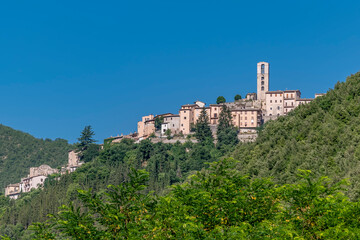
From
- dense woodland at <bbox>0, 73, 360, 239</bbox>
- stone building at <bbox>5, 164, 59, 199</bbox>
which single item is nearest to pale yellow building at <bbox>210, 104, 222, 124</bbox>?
stone building at <bbox>5, 164, 59, 199</bbox>

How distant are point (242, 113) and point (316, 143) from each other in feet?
234

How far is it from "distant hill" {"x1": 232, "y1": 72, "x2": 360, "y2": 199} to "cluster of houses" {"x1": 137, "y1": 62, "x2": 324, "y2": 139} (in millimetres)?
56745

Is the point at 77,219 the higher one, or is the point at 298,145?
the point at 298,145

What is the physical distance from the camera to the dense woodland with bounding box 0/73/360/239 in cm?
1870

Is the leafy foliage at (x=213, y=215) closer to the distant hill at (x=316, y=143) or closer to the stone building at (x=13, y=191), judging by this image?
the distant hill at (x=316, y=143)

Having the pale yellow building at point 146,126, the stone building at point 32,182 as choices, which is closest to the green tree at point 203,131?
the pale yellow building at point 146,126

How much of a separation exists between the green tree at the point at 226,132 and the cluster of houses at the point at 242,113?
222 cm

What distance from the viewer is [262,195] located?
71.5 ft

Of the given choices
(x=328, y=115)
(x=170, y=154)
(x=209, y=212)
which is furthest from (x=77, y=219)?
(x=170, y=154)

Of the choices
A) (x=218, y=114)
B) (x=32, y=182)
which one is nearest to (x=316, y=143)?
(x=218, y=114)

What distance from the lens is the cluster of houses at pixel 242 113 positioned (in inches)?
4498

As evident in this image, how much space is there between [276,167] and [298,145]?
8.66 feet

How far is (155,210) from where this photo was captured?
20.0 m

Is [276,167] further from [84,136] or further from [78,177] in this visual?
[84,136]
